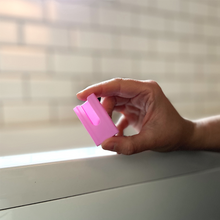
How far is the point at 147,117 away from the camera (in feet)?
1.24

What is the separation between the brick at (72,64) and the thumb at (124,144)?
83 centimetres

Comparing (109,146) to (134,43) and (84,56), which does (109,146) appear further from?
(134,43)

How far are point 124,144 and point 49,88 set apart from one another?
0.82 metres

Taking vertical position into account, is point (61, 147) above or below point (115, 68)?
below

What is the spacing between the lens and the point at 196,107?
53.8 inches

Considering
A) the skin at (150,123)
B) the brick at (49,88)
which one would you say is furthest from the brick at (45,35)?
the skin at (150,123)

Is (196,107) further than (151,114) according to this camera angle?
Yes

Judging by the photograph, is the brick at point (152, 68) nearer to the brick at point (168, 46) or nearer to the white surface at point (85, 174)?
the brick at point (168, 46)

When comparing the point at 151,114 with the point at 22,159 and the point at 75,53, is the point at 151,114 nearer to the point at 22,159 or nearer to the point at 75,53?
the point at 22,159

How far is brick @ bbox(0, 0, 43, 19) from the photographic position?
99 cm

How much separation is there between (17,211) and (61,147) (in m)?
0.65

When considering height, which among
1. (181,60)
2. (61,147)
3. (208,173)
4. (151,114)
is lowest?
(61,147)

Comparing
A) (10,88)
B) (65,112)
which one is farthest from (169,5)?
(10,88)

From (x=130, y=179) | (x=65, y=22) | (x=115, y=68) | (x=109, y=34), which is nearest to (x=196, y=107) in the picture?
(x=115, y=68)
